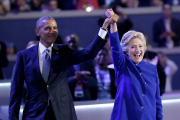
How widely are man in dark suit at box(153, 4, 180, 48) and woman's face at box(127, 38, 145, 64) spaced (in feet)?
15.0

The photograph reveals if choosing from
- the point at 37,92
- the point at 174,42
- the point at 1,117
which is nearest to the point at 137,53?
the point at 37,92

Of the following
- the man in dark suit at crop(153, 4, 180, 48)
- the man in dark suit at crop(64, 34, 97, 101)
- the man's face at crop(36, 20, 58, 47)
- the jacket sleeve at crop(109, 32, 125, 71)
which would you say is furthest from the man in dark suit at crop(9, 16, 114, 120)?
the man in dark suit at crop(153, 4, 180, 48)

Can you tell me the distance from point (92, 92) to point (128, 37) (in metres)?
1.84

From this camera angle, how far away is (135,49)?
3.17 meters

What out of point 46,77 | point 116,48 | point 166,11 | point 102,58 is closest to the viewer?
point 116,48

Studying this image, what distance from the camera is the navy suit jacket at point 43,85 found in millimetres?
3195

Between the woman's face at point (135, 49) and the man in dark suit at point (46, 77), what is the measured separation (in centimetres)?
23

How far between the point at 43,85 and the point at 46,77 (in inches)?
2.8

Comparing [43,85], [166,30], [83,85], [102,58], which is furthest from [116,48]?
[166,30]

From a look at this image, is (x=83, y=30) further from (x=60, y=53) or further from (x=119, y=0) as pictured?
(x=60, y=53)

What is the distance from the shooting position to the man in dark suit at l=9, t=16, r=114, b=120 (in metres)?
3.20

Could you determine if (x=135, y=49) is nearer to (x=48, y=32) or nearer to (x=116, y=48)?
(x=116, y=48)

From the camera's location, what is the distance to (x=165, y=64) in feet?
22.9

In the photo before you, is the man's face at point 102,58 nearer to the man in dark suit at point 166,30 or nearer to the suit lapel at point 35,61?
the suit lapel at point 35,61
